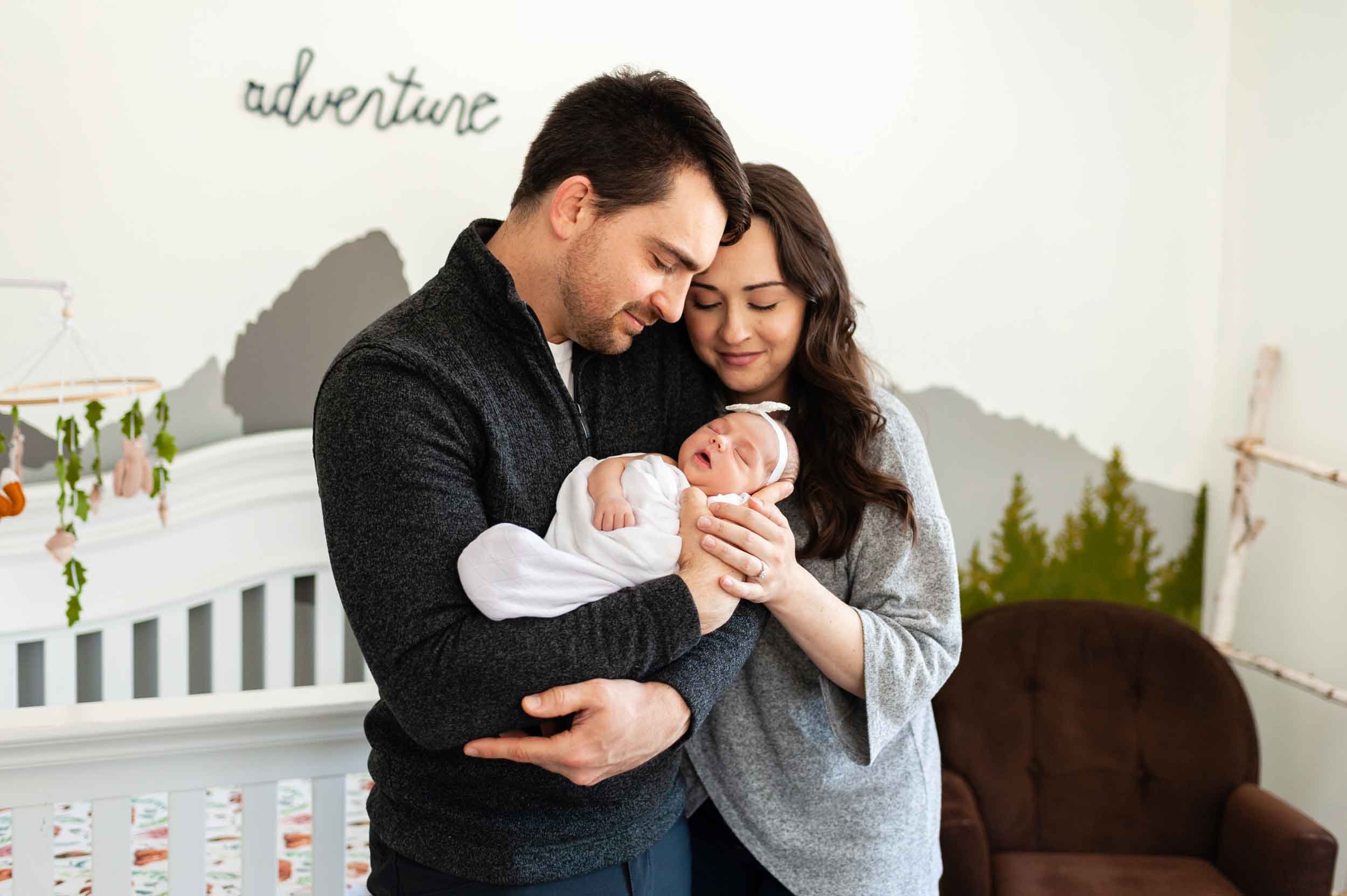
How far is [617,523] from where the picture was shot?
116 cm

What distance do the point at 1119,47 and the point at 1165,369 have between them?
873 mm

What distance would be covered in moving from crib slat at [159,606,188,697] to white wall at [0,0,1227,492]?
50 cm

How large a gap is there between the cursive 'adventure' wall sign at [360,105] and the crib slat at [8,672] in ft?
3.98

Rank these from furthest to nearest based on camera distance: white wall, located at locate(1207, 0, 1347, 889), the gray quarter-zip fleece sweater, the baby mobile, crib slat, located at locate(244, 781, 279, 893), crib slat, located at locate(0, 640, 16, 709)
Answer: white wall, located at locate(1207, 0, 1347, 889), crib slat, located at locate(0, 640, 16, 709), the baby mobile, crib slat, located at locate(244, 781, 279, 893), the gray quarter-zip fleece sweater

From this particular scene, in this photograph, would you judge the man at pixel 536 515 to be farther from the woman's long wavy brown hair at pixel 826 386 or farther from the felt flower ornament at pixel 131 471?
the felt flower ornament at pixel 131 471

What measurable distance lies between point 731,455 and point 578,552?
246 millimetres

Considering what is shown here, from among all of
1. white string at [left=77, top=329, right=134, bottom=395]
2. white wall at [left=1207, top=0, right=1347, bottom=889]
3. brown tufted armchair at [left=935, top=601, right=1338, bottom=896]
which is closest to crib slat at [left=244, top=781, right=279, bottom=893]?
white string at [left=77, top=329, right=134, bottom=395]

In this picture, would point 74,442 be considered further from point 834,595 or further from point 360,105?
point 834,595

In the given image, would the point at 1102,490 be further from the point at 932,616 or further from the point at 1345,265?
the point at 932,616

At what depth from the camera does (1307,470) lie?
7.93ft

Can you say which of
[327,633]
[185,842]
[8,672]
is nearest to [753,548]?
[185,842]

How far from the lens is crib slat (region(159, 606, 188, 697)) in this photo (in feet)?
7.44

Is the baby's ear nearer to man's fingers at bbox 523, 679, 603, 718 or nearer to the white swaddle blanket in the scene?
the white swaddle blanket

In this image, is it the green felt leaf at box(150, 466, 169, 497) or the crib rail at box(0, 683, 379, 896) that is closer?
the crib rail at box(0, 683, 379, 896)
